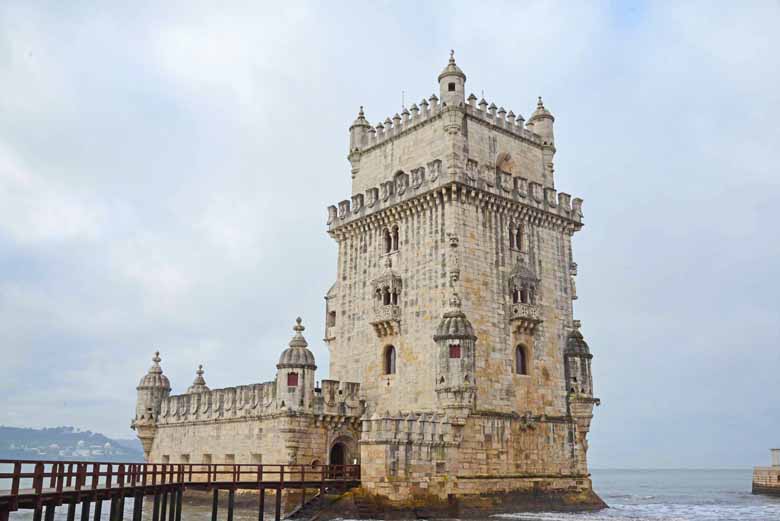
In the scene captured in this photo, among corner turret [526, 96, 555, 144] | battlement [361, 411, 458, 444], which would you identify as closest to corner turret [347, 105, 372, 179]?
corner turret [526, 96, 555, 144]

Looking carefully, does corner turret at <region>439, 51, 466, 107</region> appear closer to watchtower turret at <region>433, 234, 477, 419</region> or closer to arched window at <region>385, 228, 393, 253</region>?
arched window at <region>385, 228, 393, 253</region>

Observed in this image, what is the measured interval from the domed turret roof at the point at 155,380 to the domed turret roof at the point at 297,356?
15.5m

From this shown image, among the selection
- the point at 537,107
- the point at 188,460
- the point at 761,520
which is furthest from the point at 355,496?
the point at 537,107

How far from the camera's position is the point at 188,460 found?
46.2m

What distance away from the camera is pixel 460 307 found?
121ft

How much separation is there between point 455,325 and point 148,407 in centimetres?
2433

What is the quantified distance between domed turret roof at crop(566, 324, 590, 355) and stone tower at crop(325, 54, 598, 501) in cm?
11

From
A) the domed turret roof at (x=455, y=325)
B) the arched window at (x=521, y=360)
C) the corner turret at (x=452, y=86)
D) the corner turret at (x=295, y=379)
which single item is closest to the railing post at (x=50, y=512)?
the corner turret at (x=295, y=379)

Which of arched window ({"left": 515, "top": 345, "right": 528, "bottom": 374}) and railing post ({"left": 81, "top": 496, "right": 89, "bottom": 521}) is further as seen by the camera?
arched window ({"left": 515, "top": 345, "right": 528, "bottom": 374})

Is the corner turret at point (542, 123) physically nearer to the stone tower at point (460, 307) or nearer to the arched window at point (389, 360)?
the stone tower at point (460, 307)

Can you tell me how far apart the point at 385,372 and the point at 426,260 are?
6.32m

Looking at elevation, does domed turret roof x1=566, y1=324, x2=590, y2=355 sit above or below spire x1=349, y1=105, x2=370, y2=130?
below

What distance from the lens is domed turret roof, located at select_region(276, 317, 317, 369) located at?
38.1 metres

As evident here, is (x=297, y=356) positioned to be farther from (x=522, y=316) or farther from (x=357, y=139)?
(x=357, y=139)
